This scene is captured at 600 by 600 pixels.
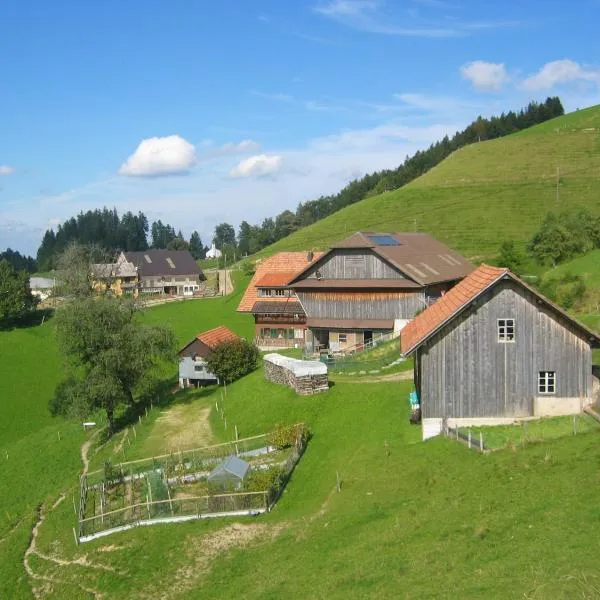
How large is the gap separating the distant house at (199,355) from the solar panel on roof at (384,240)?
12854mm

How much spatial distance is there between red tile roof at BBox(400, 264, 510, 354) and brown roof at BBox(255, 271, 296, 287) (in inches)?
1054

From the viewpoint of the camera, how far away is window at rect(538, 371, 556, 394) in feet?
81.5

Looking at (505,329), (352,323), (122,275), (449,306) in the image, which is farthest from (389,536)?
(122,275)

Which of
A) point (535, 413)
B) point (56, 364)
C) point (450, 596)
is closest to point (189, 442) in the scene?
point (535, 413)

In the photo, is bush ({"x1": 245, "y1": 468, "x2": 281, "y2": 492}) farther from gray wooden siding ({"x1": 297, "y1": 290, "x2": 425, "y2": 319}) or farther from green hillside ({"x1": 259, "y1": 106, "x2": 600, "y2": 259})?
green hillside ({"x1": 259, "y1": 106, "x2": 600, "y2": 259})

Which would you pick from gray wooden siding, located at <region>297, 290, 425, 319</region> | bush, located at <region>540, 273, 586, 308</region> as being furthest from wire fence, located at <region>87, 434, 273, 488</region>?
bush, located at <region>540, 273, 586, 308</region>

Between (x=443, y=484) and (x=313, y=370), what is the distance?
14.2 metres

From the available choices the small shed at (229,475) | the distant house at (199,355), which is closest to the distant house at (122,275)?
the distant house at (199,355)

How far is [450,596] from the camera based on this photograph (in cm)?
1272

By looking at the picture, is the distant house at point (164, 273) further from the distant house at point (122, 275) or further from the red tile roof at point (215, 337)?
the red tile roof at point (215, 337)

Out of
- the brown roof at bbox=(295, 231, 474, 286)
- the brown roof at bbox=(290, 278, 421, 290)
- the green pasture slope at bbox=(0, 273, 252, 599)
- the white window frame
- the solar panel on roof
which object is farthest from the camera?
the solar panel on roof

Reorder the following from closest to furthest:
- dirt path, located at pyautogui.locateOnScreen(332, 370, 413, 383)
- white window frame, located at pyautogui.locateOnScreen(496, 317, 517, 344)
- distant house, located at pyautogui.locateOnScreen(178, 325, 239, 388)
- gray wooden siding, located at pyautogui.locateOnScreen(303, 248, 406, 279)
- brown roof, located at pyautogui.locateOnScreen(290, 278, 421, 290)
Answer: white window frame, located at pyautogui.locateOnScreen(496, 317, 517, 344) → dirt path, located at pyautogui.locateOnScreen(332, 370, 413, 383) → distant house, located at pyautogui.locateOnScreen(178, 325, 239, 388) → brown roof, located at pyautogui.locateOnScreen(290, 278, 421, 290) → gray wooden siding, located at pyautogui.locateOnScreen(303, 248, 406, 279)

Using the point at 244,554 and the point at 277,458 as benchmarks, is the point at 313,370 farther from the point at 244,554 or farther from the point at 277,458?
the point at 244,554

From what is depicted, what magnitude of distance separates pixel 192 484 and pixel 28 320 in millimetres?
66131
